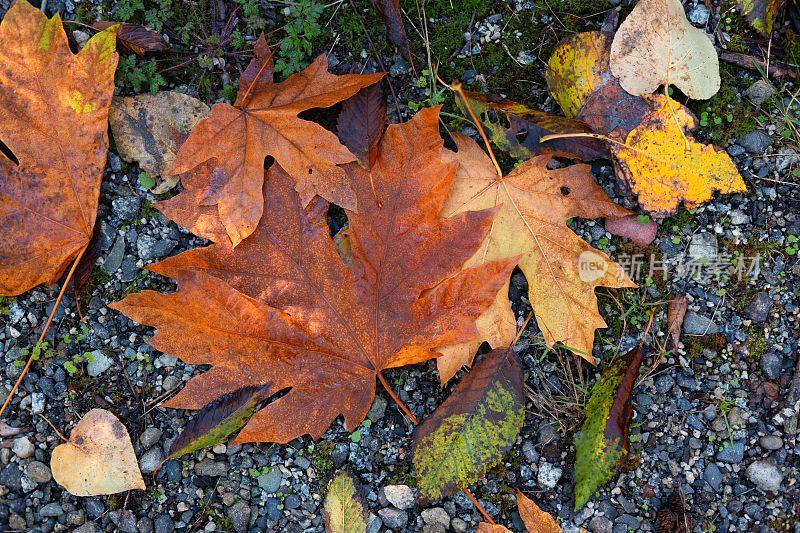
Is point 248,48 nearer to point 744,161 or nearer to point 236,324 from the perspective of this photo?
point 236,324

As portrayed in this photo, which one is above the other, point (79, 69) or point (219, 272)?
point (79, 69)

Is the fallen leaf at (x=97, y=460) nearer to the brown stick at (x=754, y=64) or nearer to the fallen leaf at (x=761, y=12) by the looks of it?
the brown stick at (x=754, y=64)

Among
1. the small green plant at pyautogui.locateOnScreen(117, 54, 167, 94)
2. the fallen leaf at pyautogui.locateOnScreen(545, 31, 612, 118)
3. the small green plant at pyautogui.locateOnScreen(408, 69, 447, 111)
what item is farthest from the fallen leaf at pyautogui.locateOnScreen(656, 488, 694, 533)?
the small green plant at pyautogui.locateOnScreen(117, 54, 167, 94)

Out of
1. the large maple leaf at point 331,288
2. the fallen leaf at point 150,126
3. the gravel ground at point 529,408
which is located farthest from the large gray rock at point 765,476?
the fallen leaf at point 150,126

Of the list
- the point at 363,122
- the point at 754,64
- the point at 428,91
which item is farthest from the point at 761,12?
the point at 363,122

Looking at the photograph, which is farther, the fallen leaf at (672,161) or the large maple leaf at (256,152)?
the fallen leaf at (672,161)

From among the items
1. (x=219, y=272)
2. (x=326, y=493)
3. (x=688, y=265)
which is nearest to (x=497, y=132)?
(x=688, y=265)
